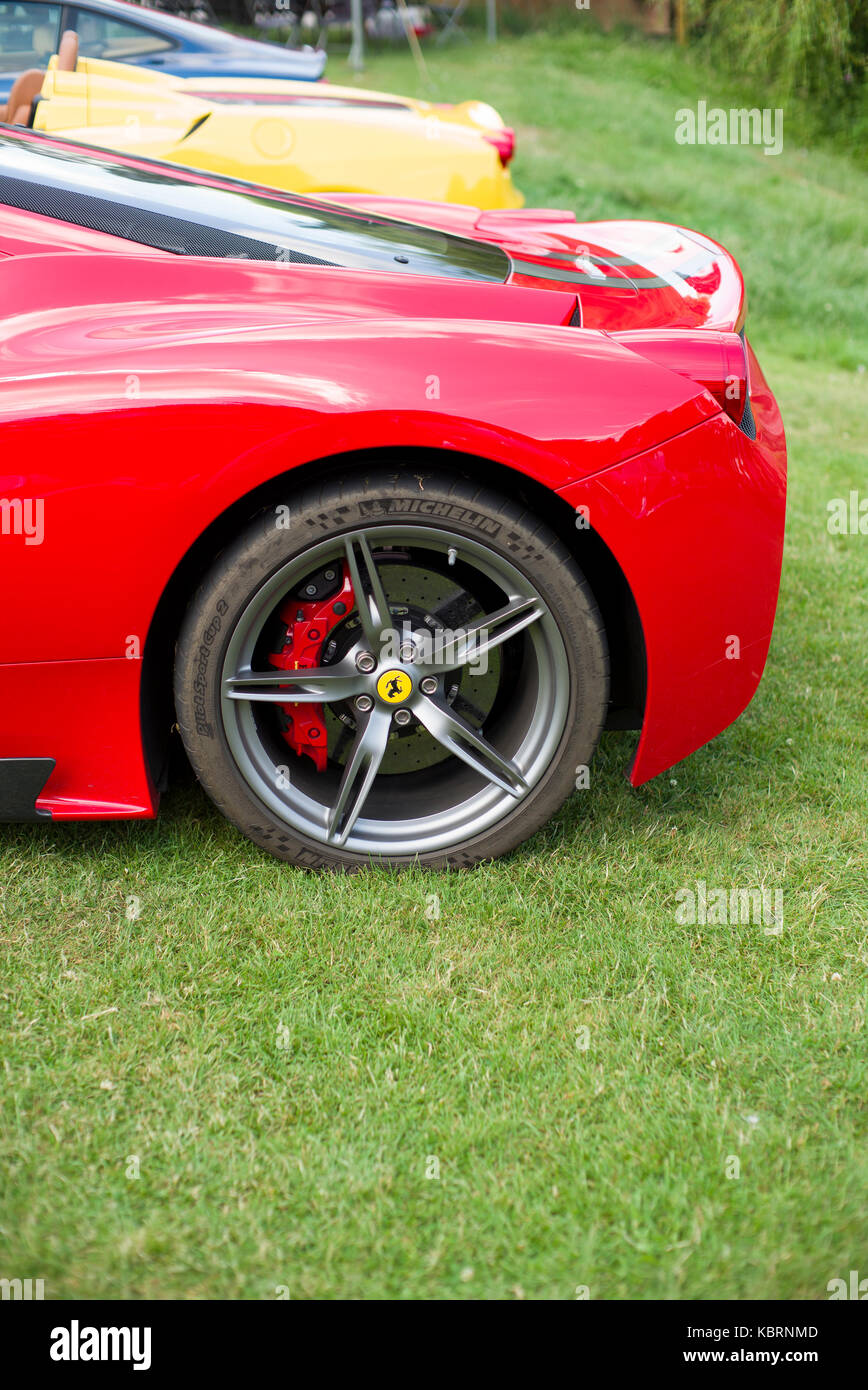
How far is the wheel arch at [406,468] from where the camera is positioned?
2.22 metres

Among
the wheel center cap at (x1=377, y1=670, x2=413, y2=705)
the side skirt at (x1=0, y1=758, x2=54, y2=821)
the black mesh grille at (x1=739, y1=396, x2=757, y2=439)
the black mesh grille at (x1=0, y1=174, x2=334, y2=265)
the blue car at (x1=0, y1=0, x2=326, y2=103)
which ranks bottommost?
the side skirt at (x1=0, y1=758, x2=54, y2=821)

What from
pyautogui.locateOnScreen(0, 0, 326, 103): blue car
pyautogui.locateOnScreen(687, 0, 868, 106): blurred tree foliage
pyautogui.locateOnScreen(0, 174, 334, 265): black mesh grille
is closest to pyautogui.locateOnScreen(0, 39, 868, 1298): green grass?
pyautogui.locateOnScreen(0, 174, 334, 265): black mesh grille

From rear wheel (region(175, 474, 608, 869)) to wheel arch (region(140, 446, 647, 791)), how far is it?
0.16ft

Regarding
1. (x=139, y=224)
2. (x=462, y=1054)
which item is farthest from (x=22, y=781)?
(x=139, y=224)

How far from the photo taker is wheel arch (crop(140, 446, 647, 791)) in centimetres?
222

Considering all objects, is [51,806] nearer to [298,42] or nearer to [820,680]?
[820,680]

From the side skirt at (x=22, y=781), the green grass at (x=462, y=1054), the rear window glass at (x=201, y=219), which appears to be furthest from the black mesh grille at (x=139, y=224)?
the green grass at (x=462, y=1054)

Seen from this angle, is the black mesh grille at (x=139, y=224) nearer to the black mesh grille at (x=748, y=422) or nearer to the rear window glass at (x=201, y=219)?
the rear window glass at (x=201, y=219)

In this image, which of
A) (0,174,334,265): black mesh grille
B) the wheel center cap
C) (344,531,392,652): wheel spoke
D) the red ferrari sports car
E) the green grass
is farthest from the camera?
(0,174,334,265): black mesh grille

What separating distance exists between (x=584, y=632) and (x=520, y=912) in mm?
612

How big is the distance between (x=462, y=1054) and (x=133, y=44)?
7586 millimetres

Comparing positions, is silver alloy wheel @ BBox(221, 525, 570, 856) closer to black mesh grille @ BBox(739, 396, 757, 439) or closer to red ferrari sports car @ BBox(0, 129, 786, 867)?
red ferrari sports car @ BBox(0, 129, 786, 867)
